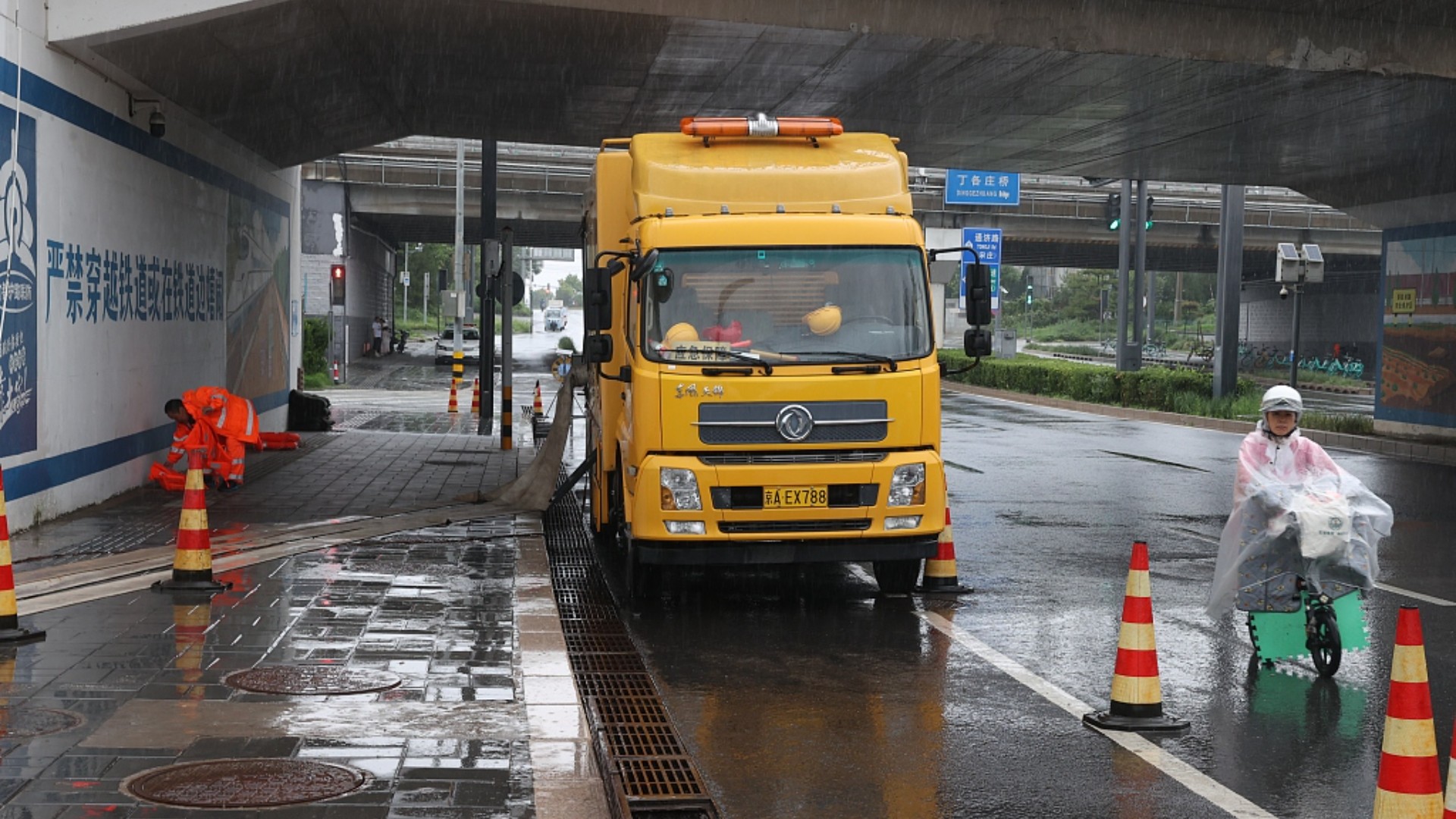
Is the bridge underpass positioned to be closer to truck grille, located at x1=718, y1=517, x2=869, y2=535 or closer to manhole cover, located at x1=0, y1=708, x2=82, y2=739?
truck grille, located at x1=718, y1=517, x2=869, y2=535

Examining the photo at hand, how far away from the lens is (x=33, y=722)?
21.6 feet

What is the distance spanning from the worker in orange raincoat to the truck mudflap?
7403 millimetres

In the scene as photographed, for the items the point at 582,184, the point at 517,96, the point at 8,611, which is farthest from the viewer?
the point at 582,184

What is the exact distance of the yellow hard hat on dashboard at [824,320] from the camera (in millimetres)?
10234

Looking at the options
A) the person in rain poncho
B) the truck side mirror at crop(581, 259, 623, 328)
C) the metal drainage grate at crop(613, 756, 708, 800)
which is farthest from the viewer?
the truck side mirror at crop(581, 259, 623, 328)

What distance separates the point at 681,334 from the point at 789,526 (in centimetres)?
142

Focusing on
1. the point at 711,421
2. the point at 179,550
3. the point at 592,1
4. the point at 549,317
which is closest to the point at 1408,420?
the point at 592,1

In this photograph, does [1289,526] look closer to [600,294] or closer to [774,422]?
[774,422]

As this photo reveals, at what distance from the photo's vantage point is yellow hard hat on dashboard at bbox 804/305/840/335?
10.2 metres

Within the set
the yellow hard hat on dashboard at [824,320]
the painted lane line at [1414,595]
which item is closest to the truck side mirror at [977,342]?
the yellow hard hat on dashboard at [824,320]

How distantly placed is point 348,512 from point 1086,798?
31.7 ft

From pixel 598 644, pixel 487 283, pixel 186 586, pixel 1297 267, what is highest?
pixel 1297 267

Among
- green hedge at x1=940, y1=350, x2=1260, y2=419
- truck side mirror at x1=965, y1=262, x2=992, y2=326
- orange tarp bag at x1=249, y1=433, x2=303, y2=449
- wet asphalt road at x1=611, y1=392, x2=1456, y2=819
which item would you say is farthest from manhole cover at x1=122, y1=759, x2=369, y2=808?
green hedge at x1=940, y1=350, x2=1260, y2=419

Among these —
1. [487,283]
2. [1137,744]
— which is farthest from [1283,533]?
[487,283]
